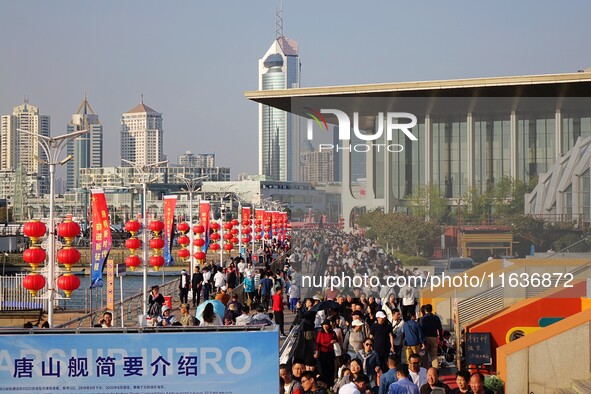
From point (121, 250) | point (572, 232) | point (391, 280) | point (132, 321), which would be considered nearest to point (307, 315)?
point (391, 280)

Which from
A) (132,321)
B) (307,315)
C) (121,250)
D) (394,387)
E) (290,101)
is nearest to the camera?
(394,387)

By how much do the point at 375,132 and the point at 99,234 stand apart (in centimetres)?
620

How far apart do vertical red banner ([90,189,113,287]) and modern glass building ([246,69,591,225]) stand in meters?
4.42

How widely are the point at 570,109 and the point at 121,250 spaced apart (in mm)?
87241

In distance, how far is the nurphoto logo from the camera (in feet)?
69.6

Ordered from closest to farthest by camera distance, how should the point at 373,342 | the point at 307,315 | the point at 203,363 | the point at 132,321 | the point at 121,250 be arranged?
the point at 203,363
the point at 373,342
the point at 307,315
the point at 132,321
the point at 121,250

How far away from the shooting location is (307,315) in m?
16.3

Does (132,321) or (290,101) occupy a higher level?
(290,101)

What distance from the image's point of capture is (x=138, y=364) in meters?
8.50

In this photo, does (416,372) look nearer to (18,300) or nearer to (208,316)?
(208,316)

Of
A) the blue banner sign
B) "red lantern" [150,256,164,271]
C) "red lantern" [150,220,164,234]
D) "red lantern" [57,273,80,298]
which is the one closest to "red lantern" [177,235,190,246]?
Result: "red lantern" [150,220,164,234]

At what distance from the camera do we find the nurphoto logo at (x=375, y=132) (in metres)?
21.2

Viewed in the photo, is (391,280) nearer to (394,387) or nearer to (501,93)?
(501,93)

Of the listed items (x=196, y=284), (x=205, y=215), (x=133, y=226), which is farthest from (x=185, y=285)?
(x=205, y=215)
